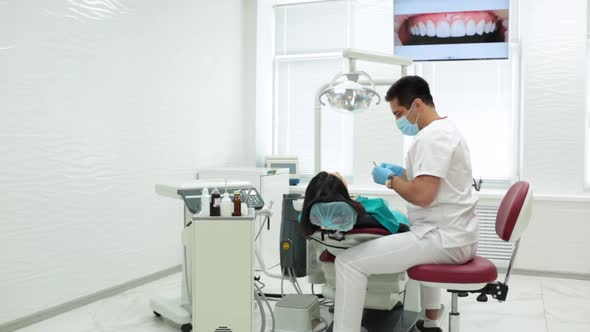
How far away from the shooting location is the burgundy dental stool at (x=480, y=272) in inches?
77.6

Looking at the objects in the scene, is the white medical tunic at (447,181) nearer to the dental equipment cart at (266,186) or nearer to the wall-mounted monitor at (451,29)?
the dental equipment cart at (266,186)

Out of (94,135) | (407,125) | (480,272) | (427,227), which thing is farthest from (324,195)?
(94,135)

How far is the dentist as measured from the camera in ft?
6.83

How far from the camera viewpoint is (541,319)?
2.90 meters

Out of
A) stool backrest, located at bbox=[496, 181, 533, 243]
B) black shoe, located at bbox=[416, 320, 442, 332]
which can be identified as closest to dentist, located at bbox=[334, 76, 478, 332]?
stool backrest, located at bbox=[496, 181, 533, 243]

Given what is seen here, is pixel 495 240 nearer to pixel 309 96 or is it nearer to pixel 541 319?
pixel 541 319

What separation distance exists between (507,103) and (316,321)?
2935 mm

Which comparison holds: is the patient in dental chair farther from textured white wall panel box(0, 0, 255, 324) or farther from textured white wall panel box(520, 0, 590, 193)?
textured white wall panel box(520, 0, 590, 193)

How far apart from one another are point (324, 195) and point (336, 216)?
10 centimetres

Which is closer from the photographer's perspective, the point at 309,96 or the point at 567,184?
the point at 567,184

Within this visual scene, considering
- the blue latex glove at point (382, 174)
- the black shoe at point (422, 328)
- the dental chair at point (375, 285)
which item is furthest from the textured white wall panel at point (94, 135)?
the black shoe at point (422, 328)

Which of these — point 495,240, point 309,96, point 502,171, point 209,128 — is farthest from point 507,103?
point 209,128

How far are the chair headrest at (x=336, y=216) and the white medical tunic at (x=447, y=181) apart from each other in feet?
1.02

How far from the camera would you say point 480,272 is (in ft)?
6.49
